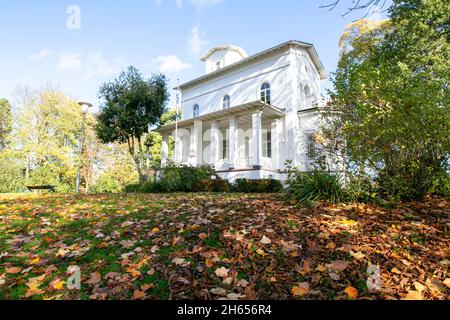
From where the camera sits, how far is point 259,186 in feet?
39.1

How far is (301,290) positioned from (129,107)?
17.8 meters

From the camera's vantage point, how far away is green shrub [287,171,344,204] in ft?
15.3

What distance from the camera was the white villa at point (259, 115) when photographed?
48.3 feet

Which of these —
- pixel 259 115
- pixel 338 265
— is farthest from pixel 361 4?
pixel 259 115

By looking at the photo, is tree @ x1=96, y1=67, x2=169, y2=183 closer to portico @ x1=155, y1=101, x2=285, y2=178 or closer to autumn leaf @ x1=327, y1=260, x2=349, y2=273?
portico @ x1=155, y1=101, x2=285, y2=178

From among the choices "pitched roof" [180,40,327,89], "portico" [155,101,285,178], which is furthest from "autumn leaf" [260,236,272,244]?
"pitched roof" [180,40,327,89]

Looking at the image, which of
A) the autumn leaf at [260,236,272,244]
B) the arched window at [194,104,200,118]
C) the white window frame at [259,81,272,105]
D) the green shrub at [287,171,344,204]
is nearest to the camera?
the autumn leaf at [260,236,272,244]

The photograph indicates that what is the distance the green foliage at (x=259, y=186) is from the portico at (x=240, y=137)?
4.88 ft

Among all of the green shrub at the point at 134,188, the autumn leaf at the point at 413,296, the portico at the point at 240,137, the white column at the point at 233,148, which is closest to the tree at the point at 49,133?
the green shrub at the point at 134,188

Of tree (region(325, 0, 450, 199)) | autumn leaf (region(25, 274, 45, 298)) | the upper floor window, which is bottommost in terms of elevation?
autumn leaf (region(25, 274, 45, 298))

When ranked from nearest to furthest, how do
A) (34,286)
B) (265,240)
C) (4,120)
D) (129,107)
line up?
1. (34,286)
2. (265,240)
3. (129,107)
4. (4,120)

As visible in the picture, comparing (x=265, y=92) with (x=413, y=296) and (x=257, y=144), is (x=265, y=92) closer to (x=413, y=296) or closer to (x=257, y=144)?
(x=257, y=144)

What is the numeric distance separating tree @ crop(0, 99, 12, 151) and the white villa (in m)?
22.1
